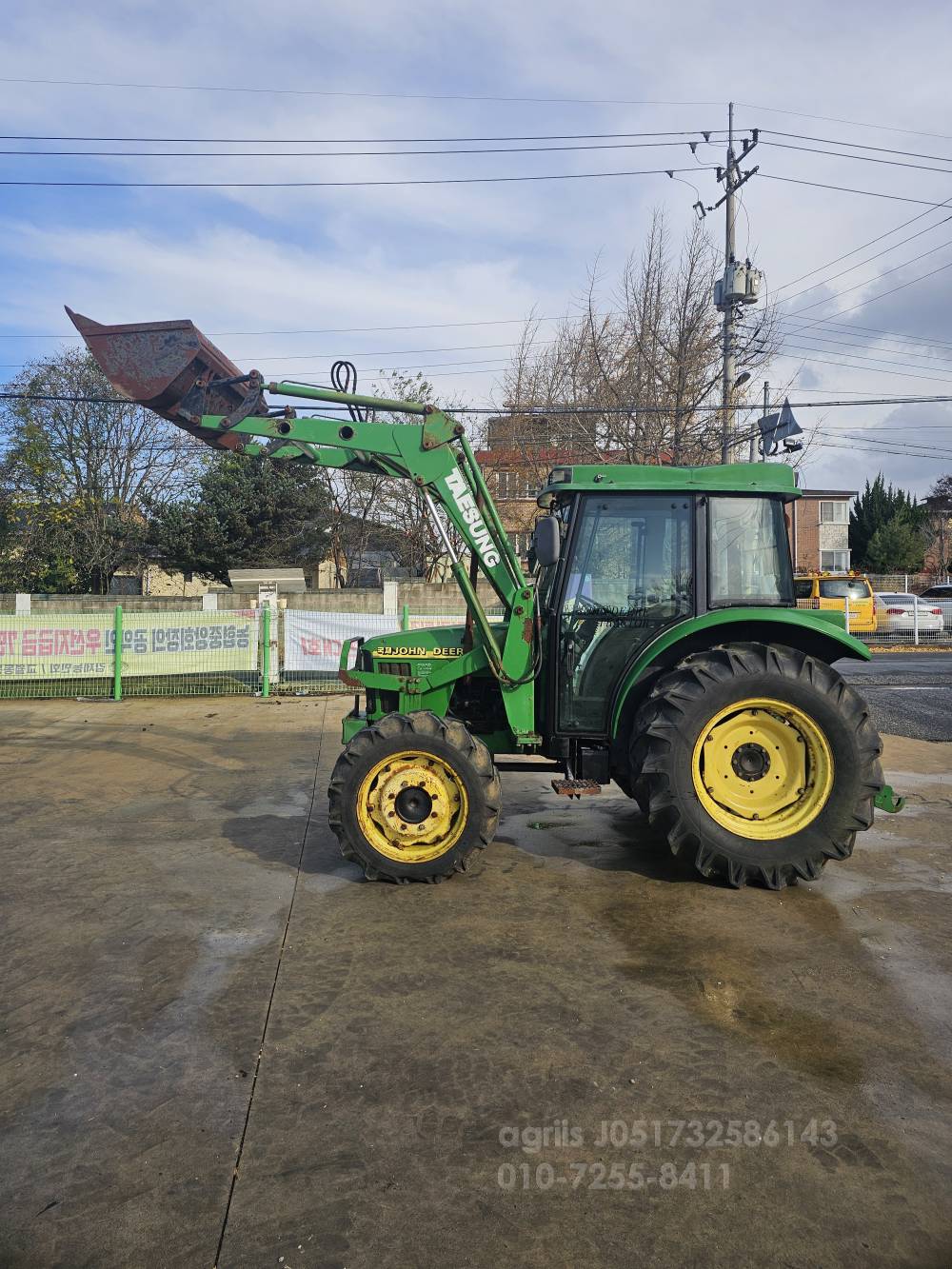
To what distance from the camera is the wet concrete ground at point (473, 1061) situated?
2.37m

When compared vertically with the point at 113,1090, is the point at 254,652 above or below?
above

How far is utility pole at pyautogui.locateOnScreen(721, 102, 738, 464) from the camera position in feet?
56.5

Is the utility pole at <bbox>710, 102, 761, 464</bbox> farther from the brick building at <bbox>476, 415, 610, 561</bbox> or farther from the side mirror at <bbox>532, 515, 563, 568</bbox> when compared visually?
the side mirror at <bbox>532, 515, 563, 568</bbox>

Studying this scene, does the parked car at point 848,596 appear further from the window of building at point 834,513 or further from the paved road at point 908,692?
the window of building at point 834,513

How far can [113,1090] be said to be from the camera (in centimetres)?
300

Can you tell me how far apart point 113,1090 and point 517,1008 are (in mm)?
1565

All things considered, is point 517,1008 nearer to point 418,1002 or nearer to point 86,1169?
point 418,1002

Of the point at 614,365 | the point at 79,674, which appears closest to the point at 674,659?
the point at 79,674

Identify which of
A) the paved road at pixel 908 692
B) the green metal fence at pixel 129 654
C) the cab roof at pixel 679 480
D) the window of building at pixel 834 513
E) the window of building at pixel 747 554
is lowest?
the paved road at pixel 908 692

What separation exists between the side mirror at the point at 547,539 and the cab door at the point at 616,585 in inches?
17.7

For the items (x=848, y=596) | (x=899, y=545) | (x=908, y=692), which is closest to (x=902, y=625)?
(x=848, y=596)

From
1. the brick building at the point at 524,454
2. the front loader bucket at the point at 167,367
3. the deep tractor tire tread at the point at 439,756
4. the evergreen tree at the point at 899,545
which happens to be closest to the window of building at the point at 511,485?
the brick building at the point at 524,454

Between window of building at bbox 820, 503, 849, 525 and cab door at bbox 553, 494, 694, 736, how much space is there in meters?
50.1

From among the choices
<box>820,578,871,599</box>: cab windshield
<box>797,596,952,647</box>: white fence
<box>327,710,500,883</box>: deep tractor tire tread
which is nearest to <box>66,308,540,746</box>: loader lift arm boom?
<box>327,710,500,883</box>: deep tractor tire tread
